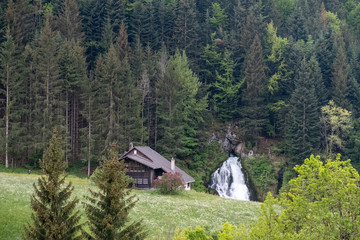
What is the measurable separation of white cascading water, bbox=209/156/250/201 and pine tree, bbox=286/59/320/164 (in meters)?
8.79

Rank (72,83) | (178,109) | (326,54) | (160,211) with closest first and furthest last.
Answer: (160,211) < (72,83) < (178,109) < (326,54)

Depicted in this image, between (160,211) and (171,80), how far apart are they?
3608 centimetres

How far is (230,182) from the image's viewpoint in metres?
71.4

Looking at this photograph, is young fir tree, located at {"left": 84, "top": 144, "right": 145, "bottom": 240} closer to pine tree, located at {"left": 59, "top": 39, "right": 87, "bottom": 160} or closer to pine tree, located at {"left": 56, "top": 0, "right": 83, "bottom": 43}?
pine tree, located at {"left": 59, "top": 39, "right": 87, "bottom": 160}

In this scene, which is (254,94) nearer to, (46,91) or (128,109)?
(128,109)

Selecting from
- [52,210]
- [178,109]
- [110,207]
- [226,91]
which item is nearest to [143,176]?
[178,109]

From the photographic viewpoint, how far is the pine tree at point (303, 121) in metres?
72.2

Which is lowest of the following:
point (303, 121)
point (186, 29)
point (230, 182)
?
point (230, 182)

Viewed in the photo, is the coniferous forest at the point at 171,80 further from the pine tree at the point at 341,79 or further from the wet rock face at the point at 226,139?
the wet rock face at the point at 226,139

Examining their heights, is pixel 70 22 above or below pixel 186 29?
below

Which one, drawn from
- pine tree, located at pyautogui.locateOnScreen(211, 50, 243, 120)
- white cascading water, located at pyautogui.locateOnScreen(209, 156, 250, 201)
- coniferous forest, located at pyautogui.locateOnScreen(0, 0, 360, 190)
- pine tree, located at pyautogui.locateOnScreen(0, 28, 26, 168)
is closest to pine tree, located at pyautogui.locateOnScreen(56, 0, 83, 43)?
coniferous forest, located at pyautogui.locateOnScreen(0, 0, 360, 190)

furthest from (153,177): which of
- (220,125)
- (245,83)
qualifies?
(245,83)

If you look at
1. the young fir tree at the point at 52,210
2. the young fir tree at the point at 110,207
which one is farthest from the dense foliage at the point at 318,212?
the young fir tree at the point at 52,210

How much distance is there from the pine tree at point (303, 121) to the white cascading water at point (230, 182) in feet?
28.8
